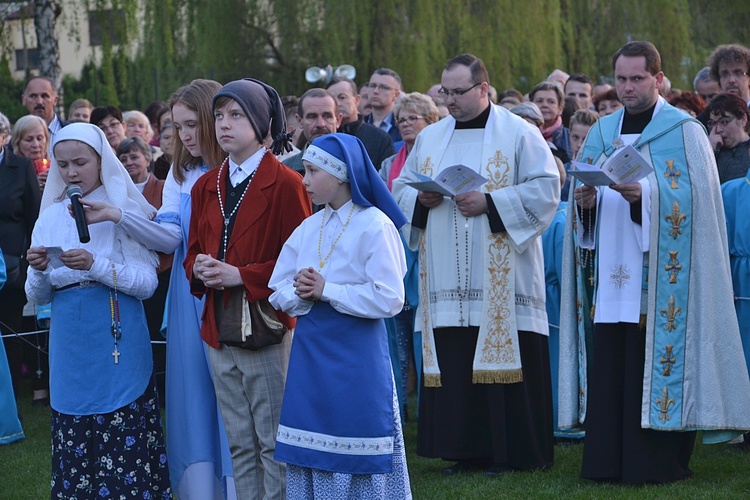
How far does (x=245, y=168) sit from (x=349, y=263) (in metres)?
0.79

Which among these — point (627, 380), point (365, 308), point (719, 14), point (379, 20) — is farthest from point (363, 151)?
point (719, 14)

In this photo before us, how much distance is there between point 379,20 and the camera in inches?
866

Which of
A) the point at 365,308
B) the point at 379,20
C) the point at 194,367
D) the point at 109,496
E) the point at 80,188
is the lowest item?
the point at 109,496

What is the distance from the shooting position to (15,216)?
9203 millimetres

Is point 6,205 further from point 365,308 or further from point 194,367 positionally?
point 365,308

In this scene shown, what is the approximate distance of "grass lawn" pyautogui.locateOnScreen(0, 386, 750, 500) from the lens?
253 inches

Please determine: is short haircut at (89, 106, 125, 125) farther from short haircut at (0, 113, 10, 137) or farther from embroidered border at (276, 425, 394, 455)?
embroidered border at (276, 425, 394, 455)

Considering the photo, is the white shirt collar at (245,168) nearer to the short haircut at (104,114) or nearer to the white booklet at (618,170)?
the white booklet at (618,170)

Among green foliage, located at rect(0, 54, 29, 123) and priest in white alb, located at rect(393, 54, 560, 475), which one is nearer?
priest in white alb, located at rect(393, 54, 560, 475)

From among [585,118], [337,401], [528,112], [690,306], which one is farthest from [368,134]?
[337,401]

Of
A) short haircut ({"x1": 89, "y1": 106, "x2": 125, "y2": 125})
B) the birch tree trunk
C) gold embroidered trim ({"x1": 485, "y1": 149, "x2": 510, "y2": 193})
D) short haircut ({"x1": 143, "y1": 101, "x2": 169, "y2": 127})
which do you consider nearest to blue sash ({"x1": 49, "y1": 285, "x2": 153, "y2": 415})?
gold embroidered trim ({"x1": 485, "y1": 149, "x2": 510, "y2": 193})

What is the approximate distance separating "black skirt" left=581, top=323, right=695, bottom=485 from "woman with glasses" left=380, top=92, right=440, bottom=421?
2.11 m

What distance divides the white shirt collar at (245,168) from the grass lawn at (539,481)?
2.20 metres

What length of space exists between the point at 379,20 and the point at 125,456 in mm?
→ 17238
